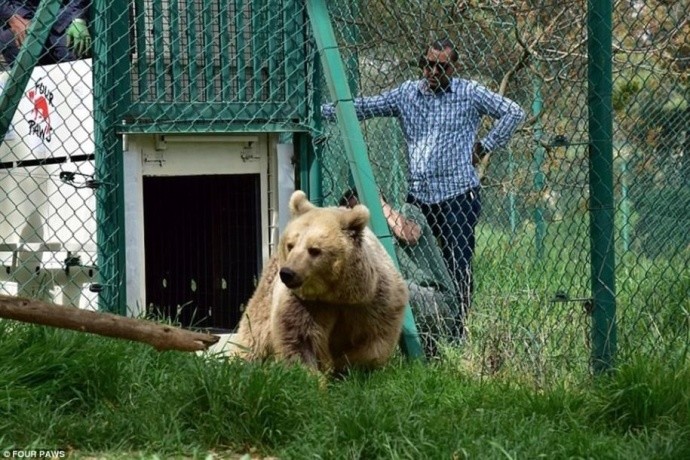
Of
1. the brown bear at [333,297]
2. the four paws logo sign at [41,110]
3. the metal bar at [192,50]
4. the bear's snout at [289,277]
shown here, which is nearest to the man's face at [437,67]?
the brown bear at [333,297]

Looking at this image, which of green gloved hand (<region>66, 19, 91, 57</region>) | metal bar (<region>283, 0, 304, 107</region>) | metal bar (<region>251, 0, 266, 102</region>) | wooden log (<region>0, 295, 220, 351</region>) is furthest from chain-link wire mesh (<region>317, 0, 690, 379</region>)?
wooden log (<region>0, 295, 220, 351</region>)

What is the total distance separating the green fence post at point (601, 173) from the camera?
17.4 feet

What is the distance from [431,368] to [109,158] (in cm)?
231

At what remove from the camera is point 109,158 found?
648cm

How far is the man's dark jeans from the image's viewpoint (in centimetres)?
646

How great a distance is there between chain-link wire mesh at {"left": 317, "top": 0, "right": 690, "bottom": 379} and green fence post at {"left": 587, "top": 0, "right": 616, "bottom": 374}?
0.27ft

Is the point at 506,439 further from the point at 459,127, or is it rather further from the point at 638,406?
the point at 459,127

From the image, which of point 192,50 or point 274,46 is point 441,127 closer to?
point 274,46

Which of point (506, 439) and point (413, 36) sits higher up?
point (413, 36)

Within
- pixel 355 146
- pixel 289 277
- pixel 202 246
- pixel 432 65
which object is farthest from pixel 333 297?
pixel 202 246

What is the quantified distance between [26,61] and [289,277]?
1.85 meters

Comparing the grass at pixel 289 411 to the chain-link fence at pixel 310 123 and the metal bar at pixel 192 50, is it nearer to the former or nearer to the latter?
the chain-link fence at pixel 310 123

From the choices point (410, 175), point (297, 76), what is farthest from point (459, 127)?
point (297, 76)

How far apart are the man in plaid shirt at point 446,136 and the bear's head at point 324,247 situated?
1.00 m
